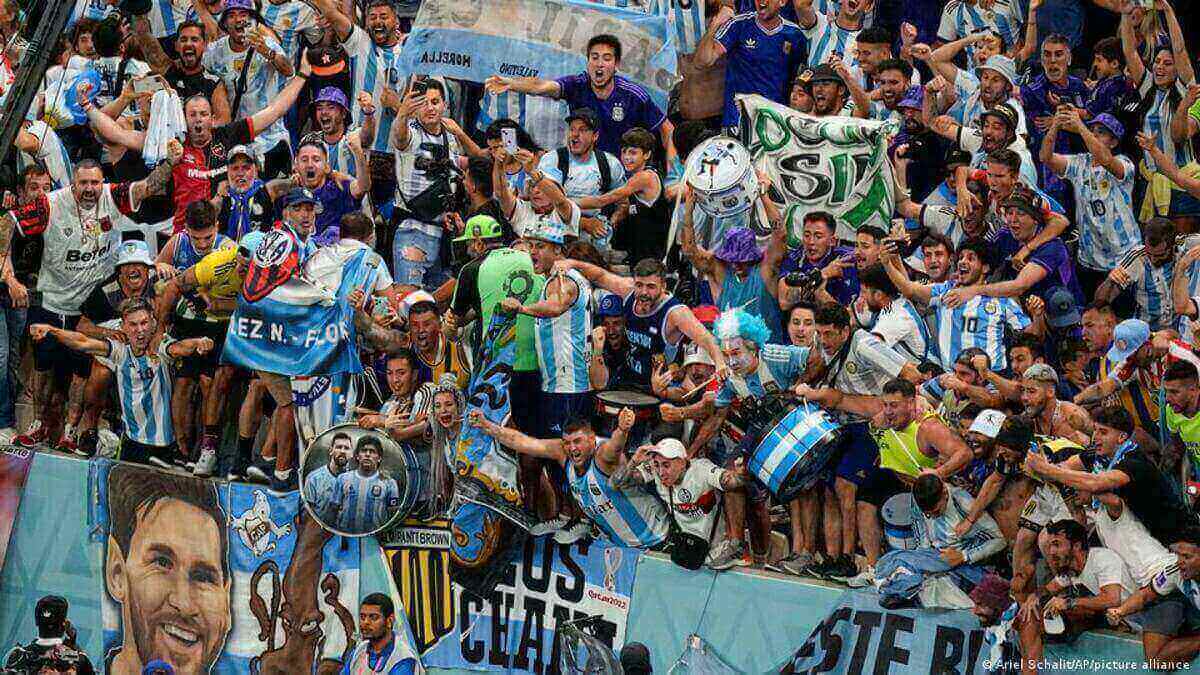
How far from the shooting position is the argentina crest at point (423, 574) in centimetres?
1777

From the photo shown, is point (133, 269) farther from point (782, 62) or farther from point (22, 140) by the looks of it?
point (782, 62)

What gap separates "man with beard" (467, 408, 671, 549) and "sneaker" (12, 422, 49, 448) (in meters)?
5.04

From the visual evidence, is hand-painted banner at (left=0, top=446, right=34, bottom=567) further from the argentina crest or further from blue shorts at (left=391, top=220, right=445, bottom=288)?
blue shorts at (left=391, top=220, right=445, bottom=288)

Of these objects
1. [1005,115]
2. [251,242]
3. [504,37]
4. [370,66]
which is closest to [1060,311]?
[1005,115]

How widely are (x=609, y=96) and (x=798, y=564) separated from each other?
4.65m

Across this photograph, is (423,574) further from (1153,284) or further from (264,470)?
(1153,284)

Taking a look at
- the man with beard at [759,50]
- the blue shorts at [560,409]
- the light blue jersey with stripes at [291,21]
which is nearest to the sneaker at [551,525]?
the blue shorts at [560,409]

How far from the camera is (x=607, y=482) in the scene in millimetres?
16203

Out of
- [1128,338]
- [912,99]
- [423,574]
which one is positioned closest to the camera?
[1128,338]

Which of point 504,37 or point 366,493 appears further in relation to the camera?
point 504,37

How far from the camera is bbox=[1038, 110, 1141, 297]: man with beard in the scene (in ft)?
54.7

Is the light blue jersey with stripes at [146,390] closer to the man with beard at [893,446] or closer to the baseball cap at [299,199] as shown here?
the baseball cap at [299,199]

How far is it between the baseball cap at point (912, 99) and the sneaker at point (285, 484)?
546cm

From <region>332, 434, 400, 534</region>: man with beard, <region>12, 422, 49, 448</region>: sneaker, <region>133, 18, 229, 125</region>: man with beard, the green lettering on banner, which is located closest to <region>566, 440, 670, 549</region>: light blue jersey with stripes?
<region>332, 434, 400, 534</region>: man with beard
